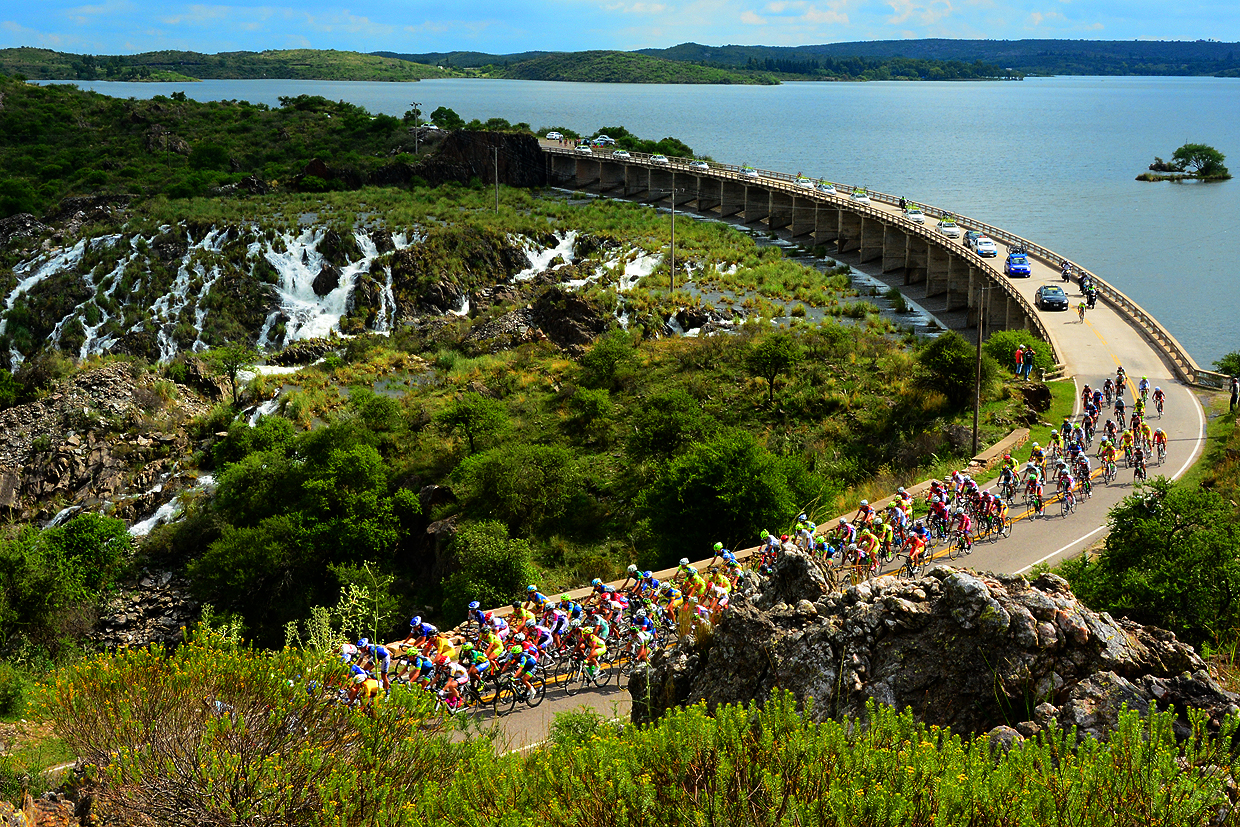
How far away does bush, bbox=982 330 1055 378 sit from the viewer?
34.8m

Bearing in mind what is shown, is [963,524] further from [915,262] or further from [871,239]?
[871,239]

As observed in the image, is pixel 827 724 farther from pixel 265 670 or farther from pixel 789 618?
pixel 265 670

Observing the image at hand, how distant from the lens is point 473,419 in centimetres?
3381

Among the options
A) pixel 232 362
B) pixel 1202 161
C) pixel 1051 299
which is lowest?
pixel 232 362

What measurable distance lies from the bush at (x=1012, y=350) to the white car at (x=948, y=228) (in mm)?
28620

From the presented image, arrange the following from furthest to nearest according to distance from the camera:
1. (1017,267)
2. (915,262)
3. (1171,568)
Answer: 1. (915,262)
2. (1017,267)
3. (1171,568)

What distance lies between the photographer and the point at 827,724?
26.1 feet

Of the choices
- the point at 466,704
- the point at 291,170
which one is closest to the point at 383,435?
the point at 466,704

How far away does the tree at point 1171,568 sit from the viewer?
41.7 ft

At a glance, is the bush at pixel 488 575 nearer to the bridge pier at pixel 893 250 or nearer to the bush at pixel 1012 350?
the bush at pixel 1012 350

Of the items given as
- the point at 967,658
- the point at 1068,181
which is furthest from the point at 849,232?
the point at 967,658

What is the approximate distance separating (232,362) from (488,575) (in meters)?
26.7

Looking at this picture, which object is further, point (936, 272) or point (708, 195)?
point (708, 195)

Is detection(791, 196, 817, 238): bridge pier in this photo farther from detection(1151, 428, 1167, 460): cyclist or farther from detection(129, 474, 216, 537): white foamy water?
detection(129, 474, 216, 537): white foamy water
